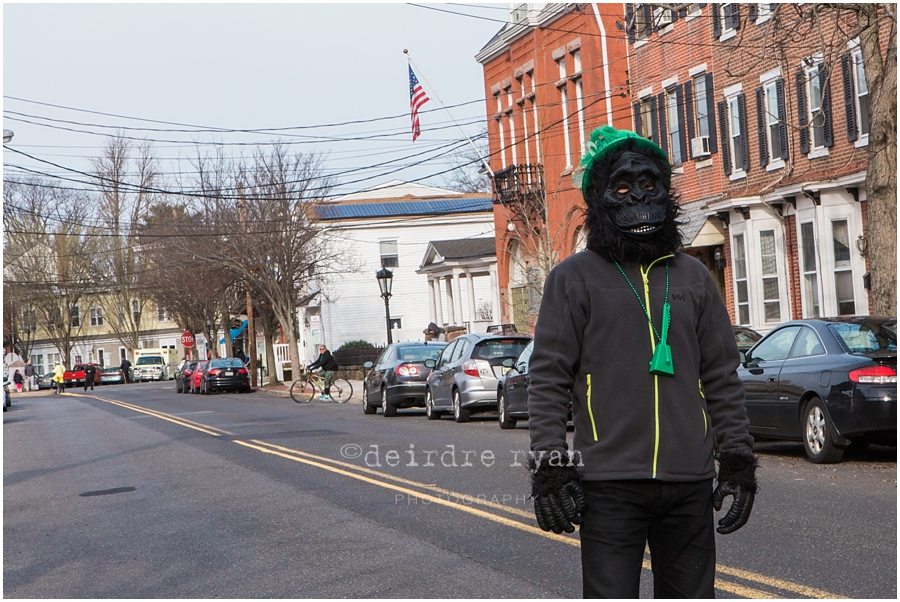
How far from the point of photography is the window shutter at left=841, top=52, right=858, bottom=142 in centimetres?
2495

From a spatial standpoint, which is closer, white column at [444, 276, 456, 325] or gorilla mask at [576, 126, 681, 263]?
gorilla mask at [576, 126, 681, 263]

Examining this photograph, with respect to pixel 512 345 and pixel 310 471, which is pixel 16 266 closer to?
pixel 512 345

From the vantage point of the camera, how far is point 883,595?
6828 mm

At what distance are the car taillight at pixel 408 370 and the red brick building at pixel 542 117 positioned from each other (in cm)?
974

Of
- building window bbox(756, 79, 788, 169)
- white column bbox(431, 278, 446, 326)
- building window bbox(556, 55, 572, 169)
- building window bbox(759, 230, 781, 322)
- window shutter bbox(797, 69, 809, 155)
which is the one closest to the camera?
window shutter bbox(797, 69, 809, 155)

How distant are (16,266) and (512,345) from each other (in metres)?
63.4

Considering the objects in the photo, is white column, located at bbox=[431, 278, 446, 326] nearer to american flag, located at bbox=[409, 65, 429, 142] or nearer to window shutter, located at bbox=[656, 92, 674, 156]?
american flag, located at bbox=[409, 65, 429, 142]

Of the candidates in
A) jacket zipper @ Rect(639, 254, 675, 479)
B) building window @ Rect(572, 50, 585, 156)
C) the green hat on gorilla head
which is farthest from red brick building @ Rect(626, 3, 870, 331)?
jacket zipper @ Rect(639, 254, 675, 479)

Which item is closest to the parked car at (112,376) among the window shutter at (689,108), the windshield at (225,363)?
the windshield at (225,363)

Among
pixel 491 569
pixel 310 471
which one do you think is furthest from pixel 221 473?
pixel 491 569

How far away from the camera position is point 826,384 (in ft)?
42.2

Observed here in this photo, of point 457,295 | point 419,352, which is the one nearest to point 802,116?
point 419,352

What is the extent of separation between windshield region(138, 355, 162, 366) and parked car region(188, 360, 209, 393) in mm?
36022

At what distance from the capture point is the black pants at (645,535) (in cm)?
407
